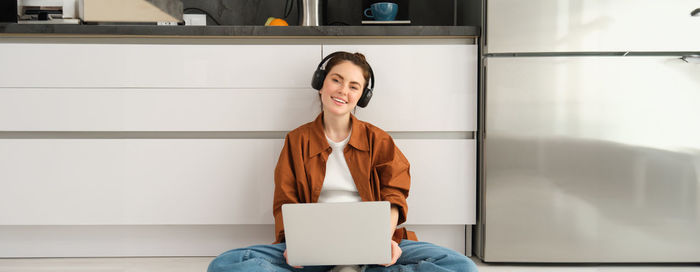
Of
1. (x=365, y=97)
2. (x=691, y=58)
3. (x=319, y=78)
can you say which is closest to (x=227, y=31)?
(x=319, y=78)

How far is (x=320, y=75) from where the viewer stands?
4.44 ft

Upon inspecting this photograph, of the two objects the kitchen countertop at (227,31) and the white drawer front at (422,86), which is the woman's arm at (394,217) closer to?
the white drawer front at (422,86)

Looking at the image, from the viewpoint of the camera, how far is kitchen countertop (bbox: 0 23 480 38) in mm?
1530

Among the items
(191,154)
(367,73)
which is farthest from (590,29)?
(191,154)

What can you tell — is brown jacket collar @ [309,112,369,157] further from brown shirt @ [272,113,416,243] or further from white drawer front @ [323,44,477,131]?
white drawer front @ [323,44,477,131]

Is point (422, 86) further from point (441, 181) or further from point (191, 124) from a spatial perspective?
point (191, 124)

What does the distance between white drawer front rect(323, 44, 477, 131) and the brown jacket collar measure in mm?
188

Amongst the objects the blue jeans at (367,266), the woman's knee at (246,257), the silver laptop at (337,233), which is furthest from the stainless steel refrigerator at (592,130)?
the woman's knee at (246,257)

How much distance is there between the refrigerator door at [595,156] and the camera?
4.97 ft

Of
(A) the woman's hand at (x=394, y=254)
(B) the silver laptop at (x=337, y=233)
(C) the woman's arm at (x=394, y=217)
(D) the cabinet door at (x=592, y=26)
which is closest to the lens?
(B) the silver laptop at (x=337, y=233)

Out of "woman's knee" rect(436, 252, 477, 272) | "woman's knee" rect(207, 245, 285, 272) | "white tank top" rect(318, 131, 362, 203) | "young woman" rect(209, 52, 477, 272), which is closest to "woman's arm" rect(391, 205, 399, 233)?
"young woman" rect(209, 52, 477, 272)

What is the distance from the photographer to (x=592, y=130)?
152cm

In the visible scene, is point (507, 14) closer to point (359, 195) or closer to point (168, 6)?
point (359, 195)

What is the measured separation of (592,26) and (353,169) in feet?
3.06
